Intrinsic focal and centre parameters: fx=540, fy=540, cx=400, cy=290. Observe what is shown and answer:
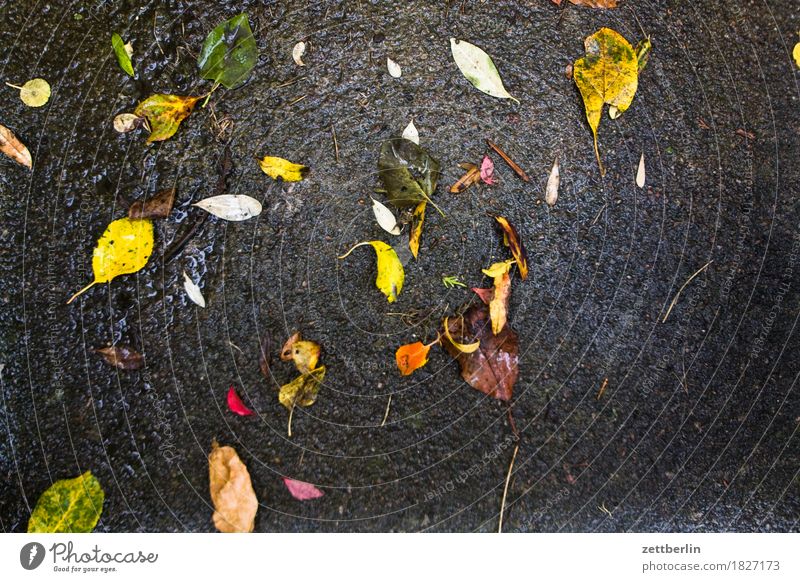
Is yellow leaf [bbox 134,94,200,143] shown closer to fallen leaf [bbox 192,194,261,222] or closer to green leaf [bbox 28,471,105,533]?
fallen leaf [bbox 192,194,261,222]

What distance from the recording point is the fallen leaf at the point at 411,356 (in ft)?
4.24

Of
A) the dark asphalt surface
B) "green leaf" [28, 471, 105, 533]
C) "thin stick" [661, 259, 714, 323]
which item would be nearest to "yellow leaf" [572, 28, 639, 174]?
the dark asphalt surface

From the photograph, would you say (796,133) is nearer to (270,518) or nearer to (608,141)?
(608,141)

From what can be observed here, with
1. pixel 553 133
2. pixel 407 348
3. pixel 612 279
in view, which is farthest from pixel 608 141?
pixel 407 348

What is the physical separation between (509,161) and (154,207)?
86 cm

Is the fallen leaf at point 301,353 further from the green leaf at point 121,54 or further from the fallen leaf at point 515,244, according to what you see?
the green leaf at point 121,54

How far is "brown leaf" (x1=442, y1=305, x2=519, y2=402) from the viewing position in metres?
1.29

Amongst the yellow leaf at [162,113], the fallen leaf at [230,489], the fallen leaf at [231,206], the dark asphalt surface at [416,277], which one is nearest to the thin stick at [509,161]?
the dark asphalt surface at [416,277]

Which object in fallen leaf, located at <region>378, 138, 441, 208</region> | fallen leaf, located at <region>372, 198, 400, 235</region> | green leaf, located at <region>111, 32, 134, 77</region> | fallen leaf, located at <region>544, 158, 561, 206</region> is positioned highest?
green leaf, located at <region>111, 32, 134, 77</region>

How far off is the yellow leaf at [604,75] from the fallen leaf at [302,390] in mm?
861

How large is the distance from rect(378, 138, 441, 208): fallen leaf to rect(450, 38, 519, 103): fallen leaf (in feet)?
0.73

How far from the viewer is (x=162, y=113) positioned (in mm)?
1289

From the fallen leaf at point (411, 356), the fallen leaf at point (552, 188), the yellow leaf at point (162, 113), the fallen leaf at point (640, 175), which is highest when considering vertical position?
the yellow leaf at point (162, 113)

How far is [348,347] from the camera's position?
1.30 meters
